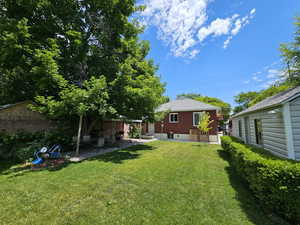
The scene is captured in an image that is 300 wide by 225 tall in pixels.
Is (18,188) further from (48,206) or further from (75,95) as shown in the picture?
(75,95)

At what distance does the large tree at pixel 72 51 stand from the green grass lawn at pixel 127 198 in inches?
161

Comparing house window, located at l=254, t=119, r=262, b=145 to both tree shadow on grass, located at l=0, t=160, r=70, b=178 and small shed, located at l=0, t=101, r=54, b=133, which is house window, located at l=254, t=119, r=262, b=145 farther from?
small shed, located at l=0, t=101, r=54, b=133

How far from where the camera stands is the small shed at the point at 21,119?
754 centimetres

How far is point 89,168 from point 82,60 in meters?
7.02

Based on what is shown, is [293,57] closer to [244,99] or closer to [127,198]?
[127,198]

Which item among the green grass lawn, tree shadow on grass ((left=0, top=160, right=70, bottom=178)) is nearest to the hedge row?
the green grass lawn

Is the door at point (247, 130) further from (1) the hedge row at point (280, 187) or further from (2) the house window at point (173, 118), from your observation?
(2) the house window at point (173, 118)

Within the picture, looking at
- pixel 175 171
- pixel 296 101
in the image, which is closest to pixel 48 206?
pixel 175 171

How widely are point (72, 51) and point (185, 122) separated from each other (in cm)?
1293

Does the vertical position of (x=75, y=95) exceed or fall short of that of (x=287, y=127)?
it exceeds it

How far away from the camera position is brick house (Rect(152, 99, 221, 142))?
1406cm

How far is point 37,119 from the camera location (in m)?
8.82

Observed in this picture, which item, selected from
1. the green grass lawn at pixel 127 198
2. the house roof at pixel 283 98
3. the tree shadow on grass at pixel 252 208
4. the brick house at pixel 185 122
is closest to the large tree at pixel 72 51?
the green grass lawn at pixel 127 198

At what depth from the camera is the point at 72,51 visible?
8477 mm
